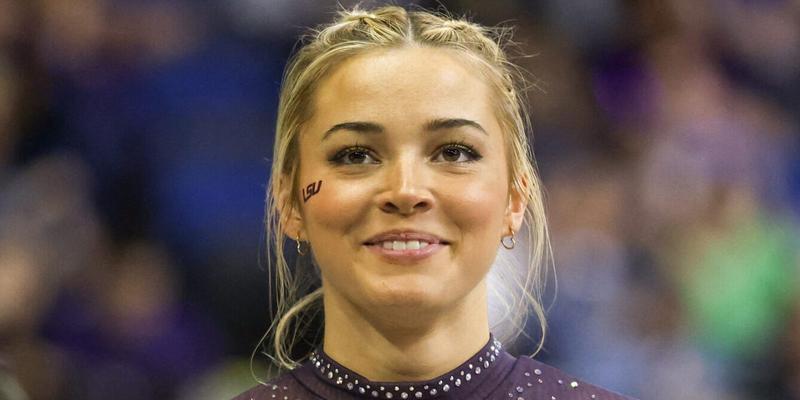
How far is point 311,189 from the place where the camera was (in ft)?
5.36

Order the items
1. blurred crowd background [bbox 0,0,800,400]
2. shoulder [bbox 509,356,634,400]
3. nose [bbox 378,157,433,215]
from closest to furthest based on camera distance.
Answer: nose [bbox 378,157,433,215] → shoulder [bbox 509,356,634,400] → blurred crowd background [bbox 0,0,800,400]

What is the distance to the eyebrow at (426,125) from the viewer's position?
158cm

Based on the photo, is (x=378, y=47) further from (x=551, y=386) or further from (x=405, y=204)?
(x=551, y=386)

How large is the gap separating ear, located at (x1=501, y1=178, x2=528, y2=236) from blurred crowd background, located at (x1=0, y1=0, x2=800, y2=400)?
937mm

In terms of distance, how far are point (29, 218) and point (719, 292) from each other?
1712 mm

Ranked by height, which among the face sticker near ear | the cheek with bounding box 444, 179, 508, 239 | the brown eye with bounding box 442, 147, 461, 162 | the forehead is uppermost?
the forehead

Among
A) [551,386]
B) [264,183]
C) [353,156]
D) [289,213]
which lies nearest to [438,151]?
[353,156]

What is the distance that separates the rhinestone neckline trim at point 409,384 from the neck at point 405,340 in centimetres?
1

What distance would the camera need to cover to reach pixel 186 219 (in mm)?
2637

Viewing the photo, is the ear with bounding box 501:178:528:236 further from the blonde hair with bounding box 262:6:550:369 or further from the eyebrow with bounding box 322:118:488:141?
the eyebrow with bounding box 322:118:488:141

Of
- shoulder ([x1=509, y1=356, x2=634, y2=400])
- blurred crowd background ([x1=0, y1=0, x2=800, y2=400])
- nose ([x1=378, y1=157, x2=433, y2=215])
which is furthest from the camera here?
blurred crowd background ([x1=0, y1=0, x2=800, y2=400])

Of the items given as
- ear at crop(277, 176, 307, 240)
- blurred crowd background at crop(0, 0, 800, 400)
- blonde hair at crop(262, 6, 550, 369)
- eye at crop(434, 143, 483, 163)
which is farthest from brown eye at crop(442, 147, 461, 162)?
blurred crowd background at crop(0, 0, 800, 400)

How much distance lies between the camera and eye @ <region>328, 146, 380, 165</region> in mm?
1603

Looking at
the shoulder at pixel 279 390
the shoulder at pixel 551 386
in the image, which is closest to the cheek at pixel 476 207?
the shoulder at pixel 551 386
